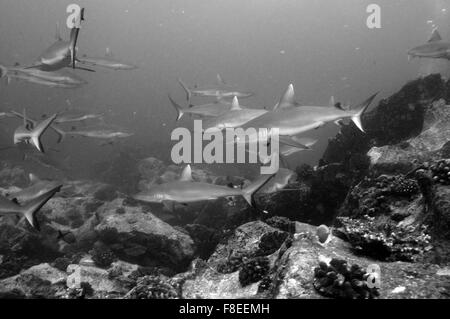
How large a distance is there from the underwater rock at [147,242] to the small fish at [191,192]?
256cm

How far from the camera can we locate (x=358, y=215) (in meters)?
6.17

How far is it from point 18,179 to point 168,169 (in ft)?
35.3

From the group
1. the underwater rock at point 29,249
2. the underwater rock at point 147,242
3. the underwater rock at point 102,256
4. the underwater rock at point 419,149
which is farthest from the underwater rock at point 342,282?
the underwater rock at point 29,249

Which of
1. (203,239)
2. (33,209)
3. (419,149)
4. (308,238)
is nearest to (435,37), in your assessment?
(419,149)

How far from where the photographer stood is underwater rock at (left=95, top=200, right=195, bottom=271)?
9.78 metres

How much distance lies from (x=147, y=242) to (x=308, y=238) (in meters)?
6.27

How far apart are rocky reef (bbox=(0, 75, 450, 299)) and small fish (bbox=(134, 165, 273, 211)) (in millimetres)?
1158

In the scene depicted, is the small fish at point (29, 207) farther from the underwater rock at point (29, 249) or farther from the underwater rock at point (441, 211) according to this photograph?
the underwater rock at point (441, 211)

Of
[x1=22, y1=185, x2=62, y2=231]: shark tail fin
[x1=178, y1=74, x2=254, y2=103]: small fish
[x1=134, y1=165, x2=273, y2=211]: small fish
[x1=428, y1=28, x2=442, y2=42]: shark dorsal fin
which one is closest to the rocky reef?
[x1=134, y1=165, x2=273, y2=211]: small fish

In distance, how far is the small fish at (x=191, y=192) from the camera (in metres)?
6.16

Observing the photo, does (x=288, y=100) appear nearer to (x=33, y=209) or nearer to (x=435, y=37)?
(x=33, y=209)

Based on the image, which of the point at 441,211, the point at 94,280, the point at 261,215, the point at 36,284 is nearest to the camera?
the point at 441,211

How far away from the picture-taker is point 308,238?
16.8ft
